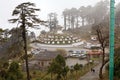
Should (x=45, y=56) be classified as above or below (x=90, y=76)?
below

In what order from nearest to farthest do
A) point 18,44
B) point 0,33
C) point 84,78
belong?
point 0,33, point 18,44, point 84,78

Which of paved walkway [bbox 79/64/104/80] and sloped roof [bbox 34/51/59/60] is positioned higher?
paved walkway [bbox 79/64/104/80]

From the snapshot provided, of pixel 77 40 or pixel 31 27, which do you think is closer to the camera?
pixel 31 27

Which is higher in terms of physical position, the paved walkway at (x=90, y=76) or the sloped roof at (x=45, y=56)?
the paved walkway at (x=90, y=76)

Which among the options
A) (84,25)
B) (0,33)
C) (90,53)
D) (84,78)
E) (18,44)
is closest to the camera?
(0,33)

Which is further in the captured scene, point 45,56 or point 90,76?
point 45,56

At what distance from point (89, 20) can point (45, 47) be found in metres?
21.9

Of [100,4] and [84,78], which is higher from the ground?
[100,4]

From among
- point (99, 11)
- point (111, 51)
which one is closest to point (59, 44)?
point (99, 11)

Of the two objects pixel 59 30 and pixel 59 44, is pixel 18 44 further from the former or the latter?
pixel 59 30

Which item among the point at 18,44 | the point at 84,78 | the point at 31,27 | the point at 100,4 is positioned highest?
the point at 100,4

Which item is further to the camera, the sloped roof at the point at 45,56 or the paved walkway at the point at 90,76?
the sloped roof at the point at 45,56

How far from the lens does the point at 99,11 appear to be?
257 ft

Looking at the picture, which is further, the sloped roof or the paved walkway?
the sloped roof
